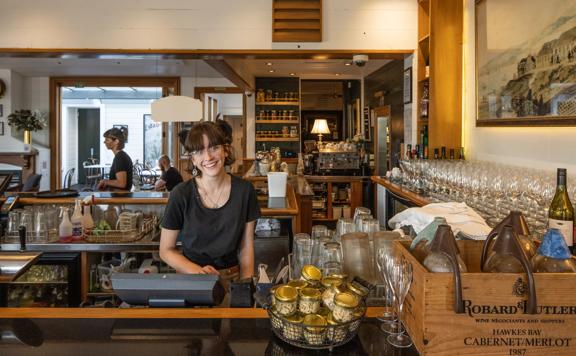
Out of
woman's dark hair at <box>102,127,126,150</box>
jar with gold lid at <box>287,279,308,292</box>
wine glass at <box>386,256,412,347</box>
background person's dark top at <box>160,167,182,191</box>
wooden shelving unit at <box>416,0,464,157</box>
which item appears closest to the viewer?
wine glass at <box>386,256,412,347</box>

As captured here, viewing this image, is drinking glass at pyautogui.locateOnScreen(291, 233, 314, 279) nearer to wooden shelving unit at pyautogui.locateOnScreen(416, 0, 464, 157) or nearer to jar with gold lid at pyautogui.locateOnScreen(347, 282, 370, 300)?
jar with gold lid at pyautogui.locateOnScreen(347, 282, 370, 300)

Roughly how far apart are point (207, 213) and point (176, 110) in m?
2.25

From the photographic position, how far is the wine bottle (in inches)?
89.0

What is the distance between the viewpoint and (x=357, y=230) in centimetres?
191

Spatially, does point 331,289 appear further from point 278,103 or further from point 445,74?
point 278,103

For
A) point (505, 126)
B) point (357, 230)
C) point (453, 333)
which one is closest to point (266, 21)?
point (505, 126)

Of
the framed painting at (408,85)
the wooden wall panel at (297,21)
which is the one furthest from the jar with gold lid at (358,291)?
the framed painting at (408,85)

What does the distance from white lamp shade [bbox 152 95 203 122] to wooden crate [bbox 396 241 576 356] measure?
359 centimetres

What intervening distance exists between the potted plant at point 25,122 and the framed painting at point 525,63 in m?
8.57

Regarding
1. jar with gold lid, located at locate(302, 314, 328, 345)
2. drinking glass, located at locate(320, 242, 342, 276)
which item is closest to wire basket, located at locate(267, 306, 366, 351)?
jar with gold lid, located at locate(302, 314, 328, 345)

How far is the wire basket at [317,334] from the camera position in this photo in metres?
1.28

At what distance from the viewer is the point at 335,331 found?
1.28 meters

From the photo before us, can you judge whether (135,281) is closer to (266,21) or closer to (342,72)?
(266,21)

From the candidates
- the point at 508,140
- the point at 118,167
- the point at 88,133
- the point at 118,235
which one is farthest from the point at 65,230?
the point at 88,133
